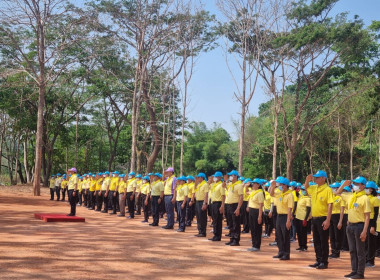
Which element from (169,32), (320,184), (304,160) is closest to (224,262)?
(320,184)

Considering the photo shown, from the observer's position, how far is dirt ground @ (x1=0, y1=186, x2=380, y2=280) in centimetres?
777

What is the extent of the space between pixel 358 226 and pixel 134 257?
4.29m

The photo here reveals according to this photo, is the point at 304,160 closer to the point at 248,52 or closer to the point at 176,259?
the point at 248,52

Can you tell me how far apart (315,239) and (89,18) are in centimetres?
2306

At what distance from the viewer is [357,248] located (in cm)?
837

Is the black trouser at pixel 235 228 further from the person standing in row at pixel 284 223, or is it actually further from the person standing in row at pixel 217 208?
the person standing in row at pixel 284 223

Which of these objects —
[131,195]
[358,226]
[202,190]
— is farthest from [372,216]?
[131,195]

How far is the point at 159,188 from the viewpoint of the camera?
15.6 metres

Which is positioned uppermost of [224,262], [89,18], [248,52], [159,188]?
[89,18]

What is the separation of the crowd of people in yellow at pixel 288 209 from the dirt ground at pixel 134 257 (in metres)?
0.41

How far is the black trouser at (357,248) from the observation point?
830 centimetres

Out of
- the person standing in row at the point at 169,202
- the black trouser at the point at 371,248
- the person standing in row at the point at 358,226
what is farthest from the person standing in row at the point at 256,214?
the person standing in row at the point at 169,202

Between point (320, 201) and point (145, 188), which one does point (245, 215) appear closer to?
point (145, 188)

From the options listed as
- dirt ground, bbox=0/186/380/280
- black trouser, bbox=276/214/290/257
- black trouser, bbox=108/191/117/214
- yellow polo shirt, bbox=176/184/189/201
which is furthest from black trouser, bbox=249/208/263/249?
black trouser, bbox=108/191/117/214
